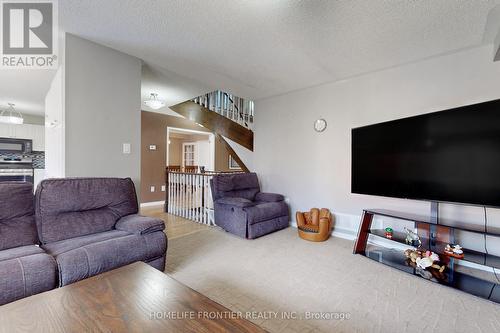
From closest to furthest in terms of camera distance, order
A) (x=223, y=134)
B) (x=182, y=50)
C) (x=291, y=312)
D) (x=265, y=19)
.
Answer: (x=291, y=312) < (x=265, y=19) < (x=182, y=50) < (x=223, y=134)

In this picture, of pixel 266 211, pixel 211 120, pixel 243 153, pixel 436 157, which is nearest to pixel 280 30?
pixel 436 157

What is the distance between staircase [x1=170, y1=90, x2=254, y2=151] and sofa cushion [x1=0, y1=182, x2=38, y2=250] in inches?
141

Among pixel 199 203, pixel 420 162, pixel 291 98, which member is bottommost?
pixel 199 203

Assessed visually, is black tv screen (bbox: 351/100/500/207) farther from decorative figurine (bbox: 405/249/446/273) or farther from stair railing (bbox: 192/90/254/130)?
stair railing (bbox: 192/90/254/130)

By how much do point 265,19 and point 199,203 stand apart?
3378 millimetres

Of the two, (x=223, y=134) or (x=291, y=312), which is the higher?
(x=223, y=134)

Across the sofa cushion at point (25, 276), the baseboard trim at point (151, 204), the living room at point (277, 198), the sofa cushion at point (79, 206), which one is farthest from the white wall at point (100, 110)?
the baseboard trim at point (151, 204)

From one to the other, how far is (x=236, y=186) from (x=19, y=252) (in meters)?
2.72

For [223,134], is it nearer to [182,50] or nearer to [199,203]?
[199,203]

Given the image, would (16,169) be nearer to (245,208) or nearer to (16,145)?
(16,145)

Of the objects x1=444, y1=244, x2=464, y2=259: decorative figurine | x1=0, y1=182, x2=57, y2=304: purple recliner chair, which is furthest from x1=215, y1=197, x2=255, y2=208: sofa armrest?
x1=444, y1=244, x2=464, y2=259: decorative figurine

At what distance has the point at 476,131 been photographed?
1.98 metres

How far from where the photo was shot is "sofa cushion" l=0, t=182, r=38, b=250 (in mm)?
1709

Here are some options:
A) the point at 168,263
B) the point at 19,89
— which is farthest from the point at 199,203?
the point at 19,89
